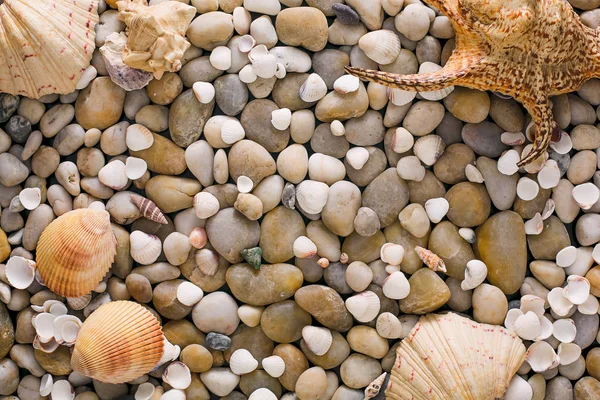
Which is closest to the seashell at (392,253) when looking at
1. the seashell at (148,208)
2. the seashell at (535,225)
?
the seashell at (535,225)

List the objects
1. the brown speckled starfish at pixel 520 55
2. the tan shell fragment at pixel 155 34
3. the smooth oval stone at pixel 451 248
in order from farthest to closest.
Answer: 1. the smooth oval stone at pixel 451 248
2. the tan shell fragment at pixel 155 34
3. the brown speckled starfish at pixel 520 55

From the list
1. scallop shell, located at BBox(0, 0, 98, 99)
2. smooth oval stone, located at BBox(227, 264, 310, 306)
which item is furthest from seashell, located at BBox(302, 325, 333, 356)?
scallop shell, located at BBox(0, 0, 98, 99)

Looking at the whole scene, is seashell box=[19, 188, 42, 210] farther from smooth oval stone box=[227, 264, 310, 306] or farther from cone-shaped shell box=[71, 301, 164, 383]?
smooth oval stone box=[227, 264, 310, 306]

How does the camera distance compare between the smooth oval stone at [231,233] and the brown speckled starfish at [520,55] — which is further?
the smooth oval stone at [231,233]

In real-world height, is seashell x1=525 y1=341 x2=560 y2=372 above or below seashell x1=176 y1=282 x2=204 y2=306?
Result: below

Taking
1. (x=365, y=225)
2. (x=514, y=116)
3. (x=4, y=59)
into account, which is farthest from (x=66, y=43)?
(x=514, y=116)

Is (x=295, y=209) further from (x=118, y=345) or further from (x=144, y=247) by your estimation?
(x=118, y=345)

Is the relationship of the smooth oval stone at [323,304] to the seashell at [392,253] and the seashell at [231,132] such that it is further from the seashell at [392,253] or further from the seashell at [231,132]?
the seashell at [231,132]
